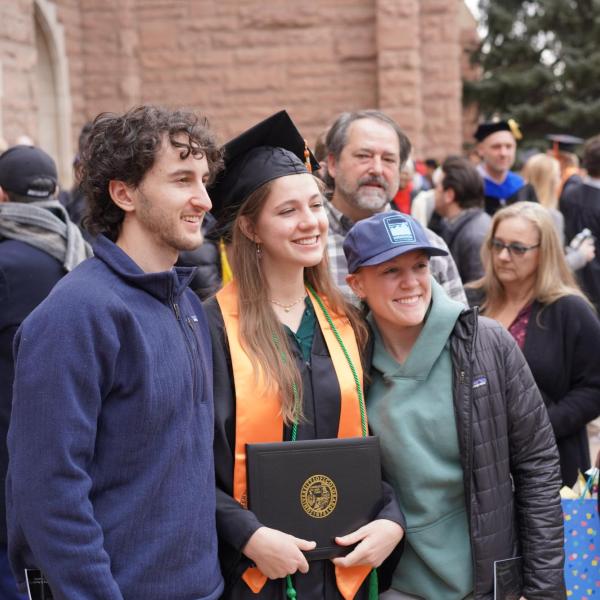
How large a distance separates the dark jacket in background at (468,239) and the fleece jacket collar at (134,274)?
368cm

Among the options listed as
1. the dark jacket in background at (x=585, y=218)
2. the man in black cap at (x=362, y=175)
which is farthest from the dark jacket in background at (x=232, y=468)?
the dark jacket in background at (x=585, y=218)

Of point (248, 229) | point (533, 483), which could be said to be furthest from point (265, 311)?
point (533, 483)

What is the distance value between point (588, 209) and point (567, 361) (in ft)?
12.3

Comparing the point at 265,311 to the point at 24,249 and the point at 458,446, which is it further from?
the point at 24,249

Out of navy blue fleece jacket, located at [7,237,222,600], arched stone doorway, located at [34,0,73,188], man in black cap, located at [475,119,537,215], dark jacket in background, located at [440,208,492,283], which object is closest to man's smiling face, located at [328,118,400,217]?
navy blue fleece jacket, located at [7,237,222,600]

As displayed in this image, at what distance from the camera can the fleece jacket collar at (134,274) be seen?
7.43 feet

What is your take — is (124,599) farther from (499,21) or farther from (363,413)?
(499,21)

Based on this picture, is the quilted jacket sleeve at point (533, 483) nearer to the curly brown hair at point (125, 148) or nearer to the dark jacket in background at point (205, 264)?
the curly brown hair at point (125, 148)

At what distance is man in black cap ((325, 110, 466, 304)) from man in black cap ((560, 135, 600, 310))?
11.9ft

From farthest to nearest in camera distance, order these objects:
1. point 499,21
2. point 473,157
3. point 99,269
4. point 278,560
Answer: point 499,21 < point 473,157 < point 278,560 < point 99,269

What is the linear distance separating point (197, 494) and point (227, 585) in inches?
16.1

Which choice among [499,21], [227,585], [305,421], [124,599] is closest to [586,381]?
[305,421]

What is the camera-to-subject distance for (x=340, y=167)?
390 centimetres

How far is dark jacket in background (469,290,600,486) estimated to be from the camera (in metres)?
3.86
